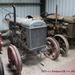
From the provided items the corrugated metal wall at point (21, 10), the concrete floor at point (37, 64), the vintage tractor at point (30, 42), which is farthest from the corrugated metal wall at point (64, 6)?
the vintage tractor at point (30, 42)

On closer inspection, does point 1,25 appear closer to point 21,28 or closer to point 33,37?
point 21,28

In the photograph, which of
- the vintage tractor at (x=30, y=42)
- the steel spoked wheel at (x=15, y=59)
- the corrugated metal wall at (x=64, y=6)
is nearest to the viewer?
the steel spoked wheel at (x=15, y=59)

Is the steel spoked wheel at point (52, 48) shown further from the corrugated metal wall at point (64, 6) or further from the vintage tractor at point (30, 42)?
the corrugated metal wall at point (64, 6)

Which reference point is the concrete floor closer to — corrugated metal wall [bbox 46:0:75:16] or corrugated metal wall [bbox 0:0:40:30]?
corrugated metal wall [bbox 46:0:75:16]

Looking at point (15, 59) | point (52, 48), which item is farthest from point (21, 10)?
point (15, 59)

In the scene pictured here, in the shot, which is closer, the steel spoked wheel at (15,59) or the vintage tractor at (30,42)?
the steel spoked wheel at (15,59)

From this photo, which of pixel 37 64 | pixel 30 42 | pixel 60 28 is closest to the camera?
pixel 30 42

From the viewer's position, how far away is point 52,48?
353cm

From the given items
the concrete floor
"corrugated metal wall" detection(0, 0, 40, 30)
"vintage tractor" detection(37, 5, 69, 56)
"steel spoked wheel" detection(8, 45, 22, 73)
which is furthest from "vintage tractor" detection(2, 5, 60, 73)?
"corrugated metal wall" detection(0, 0, 40, 30)

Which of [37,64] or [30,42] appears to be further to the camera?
[37,64]

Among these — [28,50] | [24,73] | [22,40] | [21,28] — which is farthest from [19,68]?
[21,28]

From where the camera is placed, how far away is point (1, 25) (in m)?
5.55

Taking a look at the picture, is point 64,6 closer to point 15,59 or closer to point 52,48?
point 52,48

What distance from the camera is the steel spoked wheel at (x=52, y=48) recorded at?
11.1ft
